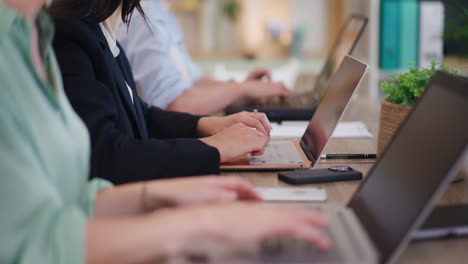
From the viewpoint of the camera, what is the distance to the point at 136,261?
72cm

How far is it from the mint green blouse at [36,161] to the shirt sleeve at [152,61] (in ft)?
4.64

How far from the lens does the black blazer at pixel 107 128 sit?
1.21m

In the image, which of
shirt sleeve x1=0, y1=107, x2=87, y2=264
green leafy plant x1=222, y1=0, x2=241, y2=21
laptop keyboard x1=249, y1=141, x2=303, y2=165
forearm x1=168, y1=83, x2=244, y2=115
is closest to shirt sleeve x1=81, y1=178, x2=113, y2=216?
shirt sleeve x1=0, y1=107, x2=87, y2=264

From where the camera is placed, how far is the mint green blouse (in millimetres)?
712

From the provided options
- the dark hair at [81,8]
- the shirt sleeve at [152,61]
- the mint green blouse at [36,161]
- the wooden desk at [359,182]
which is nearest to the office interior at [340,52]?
the wooden desk at [359,182]

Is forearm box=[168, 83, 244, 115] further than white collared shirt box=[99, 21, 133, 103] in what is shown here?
Yes

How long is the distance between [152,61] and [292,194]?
4.41ft

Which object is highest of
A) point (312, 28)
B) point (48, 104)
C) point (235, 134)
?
point (48, 104)

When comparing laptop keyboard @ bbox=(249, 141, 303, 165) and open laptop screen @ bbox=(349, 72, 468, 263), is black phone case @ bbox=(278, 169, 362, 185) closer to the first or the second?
laptop keyboard @ bbox=(249, 141, 303, 165)

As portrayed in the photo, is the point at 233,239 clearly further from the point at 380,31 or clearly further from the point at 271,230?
the point at 380,31

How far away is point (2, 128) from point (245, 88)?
1709 mm

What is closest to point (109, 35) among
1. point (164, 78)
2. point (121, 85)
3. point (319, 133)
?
point (121, 85)

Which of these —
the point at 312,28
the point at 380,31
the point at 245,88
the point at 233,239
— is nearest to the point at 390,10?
the point at 380,31

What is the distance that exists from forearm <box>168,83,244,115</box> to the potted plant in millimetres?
1134
